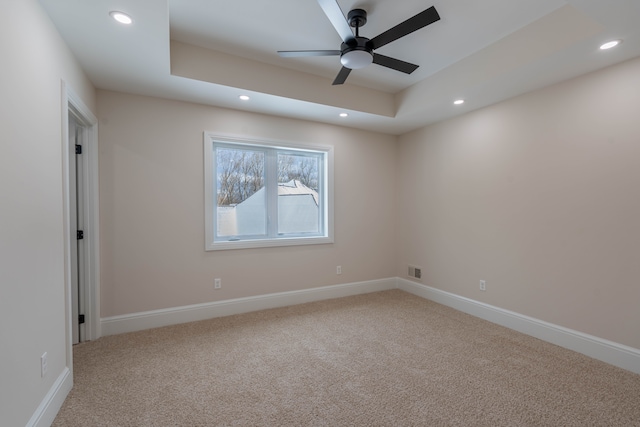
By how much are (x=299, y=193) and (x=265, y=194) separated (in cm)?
52

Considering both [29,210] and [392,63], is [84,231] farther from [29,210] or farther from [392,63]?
[392,63]

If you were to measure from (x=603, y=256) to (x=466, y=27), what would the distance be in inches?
91.7

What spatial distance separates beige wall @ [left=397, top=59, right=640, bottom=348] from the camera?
242 centimetres

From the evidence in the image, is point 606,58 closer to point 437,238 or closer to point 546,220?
point 546,220

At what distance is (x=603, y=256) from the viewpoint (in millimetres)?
2527

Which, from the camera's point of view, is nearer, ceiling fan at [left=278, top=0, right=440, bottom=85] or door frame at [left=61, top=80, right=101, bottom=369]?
ceiling fan at [left=278, top=0, right=440, bottom=85]

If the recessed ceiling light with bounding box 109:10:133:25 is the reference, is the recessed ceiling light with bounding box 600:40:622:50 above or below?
below

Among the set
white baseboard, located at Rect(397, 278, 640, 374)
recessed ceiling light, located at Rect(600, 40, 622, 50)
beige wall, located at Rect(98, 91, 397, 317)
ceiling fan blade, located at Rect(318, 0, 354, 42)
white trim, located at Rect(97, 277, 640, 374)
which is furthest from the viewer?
beige wall, located at Rect(98, 91, 397, 317)

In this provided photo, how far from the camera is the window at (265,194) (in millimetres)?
3561

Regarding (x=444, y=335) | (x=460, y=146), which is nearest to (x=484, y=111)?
(x=460, y=146)

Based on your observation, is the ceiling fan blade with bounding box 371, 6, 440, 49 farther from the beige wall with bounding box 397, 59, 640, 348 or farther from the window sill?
the window sill

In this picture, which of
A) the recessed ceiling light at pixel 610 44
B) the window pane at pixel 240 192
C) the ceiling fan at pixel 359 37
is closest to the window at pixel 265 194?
the window pane at pixel 240 192

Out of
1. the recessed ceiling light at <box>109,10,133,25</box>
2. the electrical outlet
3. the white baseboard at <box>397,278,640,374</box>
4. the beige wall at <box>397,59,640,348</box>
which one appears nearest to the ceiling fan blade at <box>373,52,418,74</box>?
the beige wall at <box>397,59,640,348</box>

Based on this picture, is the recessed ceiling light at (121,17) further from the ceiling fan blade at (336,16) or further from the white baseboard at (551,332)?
the white baseboard at (551,332)
